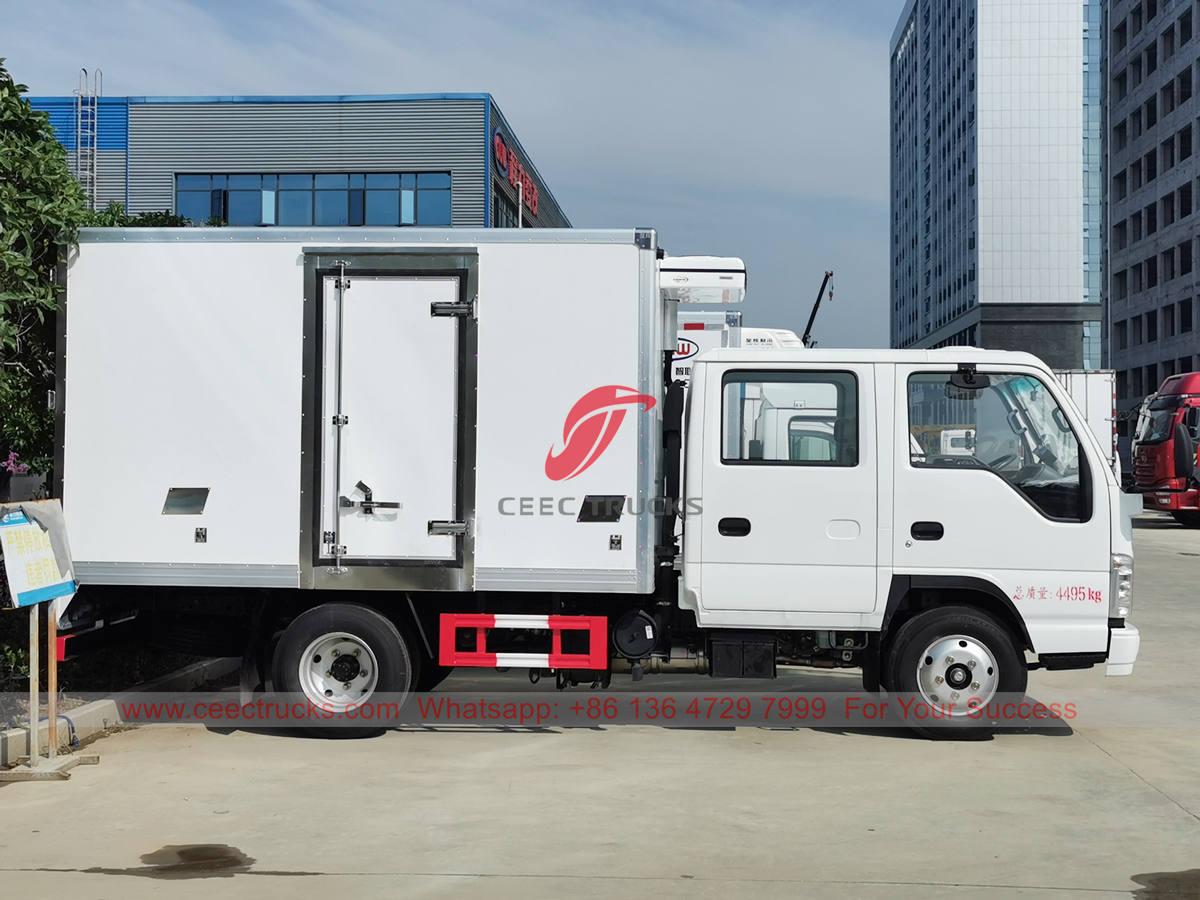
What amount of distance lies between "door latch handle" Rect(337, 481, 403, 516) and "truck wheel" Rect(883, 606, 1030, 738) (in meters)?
3.23

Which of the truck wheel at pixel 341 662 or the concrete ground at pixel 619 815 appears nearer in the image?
the concrete ground at pixel 619 815

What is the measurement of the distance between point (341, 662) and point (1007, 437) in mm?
4358

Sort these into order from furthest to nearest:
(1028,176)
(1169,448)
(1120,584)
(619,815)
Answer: (1028,176)
(1169,448)
(1120,584)
(619,815)

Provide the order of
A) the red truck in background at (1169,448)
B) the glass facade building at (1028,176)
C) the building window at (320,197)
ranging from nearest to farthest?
the red truck in background at (1169,448) → the building window at (320,197) → the glass facade building at (1028,176)

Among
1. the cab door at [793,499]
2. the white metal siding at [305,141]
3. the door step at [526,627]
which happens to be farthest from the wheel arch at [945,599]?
the white metal siding at [305,141]

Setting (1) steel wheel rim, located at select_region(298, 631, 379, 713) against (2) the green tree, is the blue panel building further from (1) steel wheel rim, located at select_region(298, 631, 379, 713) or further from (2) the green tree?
(1) steel wheel rim, located at select_region(298, 631, 379, 713)

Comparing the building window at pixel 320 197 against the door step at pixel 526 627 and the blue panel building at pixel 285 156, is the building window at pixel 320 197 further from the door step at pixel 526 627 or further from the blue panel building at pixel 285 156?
the door step at pixel 526 627

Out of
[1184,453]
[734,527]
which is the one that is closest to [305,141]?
[1184,453]

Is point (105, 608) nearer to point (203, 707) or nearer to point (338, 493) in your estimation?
point (203, 707)

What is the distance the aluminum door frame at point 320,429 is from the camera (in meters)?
8.45

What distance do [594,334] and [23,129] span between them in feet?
13.4

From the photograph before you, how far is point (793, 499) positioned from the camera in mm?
8422

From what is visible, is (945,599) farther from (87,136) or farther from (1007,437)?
(87,136)

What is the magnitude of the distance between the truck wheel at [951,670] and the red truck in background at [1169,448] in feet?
88.0
